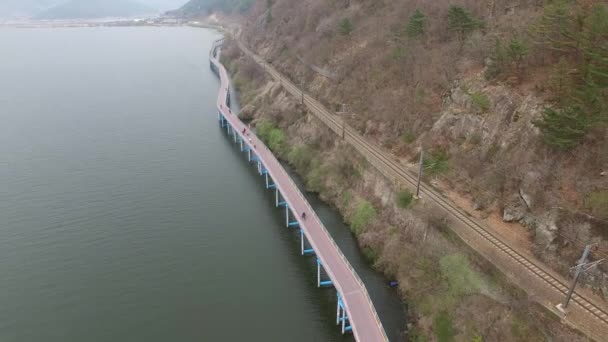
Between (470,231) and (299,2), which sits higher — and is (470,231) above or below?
below

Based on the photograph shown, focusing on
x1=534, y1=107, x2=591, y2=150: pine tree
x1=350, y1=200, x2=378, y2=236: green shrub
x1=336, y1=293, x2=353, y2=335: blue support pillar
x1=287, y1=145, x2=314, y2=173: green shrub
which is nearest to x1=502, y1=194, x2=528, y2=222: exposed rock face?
x1=534, y1=107, x2=591, y2=150: pine tree

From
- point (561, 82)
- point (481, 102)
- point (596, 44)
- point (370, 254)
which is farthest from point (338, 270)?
point (596, 44)

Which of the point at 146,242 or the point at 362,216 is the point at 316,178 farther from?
the point at 146,242

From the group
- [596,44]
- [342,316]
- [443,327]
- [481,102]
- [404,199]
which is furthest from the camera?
[481,102]

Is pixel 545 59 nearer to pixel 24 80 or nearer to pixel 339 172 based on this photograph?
pixel 339 172

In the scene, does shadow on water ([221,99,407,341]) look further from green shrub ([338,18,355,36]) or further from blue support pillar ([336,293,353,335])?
green shrub ([338,18,355,36])

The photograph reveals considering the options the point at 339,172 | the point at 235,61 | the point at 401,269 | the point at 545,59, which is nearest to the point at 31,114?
the point at 235,61

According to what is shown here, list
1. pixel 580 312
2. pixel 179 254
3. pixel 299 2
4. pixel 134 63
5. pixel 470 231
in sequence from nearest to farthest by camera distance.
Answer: pixel 580 312
pixel 470 231
pixel 179 254
pixel 299 2
pixel 134 63
